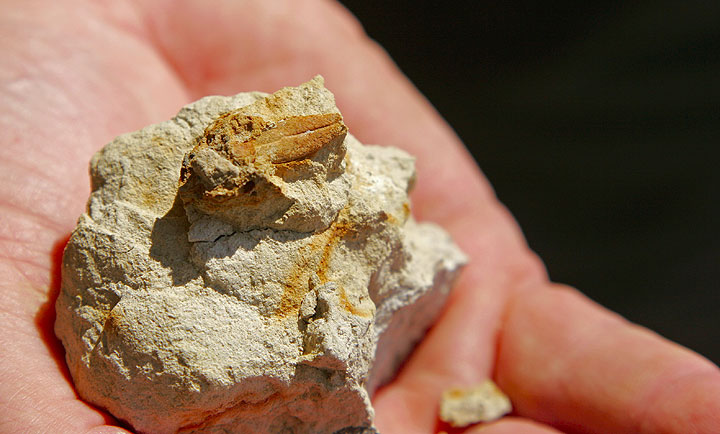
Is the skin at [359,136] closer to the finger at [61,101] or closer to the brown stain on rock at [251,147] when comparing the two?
the finger at [61,101]

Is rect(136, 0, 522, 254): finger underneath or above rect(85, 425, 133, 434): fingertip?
above

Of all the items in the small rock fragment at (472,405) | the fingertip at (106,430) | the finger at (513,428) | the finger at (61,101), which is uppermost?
the finger at (61,101)

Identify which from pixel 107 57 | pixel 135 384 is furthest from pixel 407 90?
pixel 135 384

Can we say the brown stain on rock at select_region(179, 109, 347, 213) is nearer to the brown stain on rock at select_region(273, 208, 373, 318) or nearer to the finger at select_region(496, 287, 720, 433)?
the brown stain on rock at select_region(273, 208, 373, 318)

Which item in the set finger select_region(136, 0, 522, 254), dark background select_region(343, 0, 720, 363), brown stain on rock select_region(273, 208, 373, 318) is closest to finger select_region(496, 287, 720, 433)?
finger select_region(136, 0, 522, 254)

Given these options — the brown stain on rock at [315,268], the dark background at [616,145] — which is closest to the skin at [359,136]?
the brown stain on rock at [315,268]
